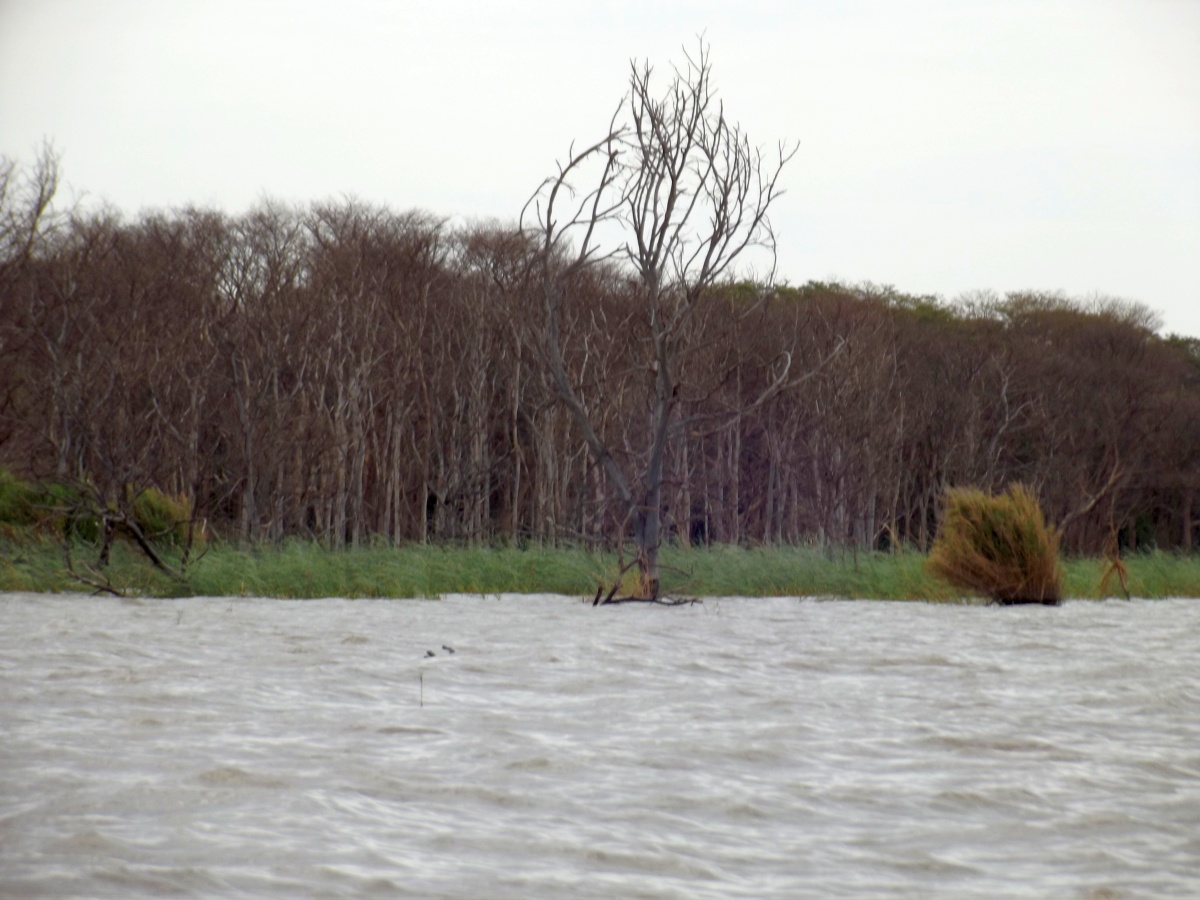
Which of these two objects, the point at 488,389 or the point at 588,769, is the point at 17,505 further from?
the point at 488,389

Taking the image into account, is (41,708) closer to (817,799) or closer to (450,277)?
(817,799)

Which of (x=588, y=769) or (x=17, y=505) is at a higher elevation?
(x=17, y=505)

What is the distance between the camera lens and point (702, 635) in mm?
12336

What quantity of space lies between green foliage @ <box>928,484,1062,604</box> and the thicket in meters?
4.23

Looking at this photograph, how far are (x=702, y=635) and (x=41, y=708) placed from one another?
255 inches

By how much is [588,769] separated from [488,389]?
3450cm

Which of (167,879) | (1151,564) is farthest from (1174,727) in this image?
(1151,564)

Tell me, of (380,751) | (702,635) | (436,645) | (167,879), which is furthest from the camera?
(702,635)

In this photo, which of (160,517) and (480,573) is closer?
(480,573)

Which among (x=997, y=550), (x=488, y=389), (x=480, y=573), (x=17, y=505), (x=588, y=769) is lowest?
(x=588, y=769)

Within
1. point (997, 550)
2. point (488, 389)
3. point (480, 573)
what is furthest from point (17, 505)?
point (488, 389)

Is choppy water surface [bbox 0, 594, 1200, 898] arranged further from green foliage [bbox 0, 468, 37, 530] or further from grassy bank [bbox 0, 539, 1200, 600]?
green foliage [bbox 0, 468, 37, 530]

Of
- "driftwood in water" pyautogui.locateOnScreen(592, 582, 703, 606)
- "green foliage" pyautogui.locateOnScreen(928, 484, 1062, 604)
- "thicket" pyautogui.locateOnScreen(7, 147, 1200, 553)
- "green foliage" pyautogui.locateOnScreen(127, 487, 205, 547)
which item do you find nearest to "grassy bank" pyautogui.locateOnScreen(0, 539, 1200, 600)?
"driftwood in water" pyautogui.locateOnScreen(592, 582, 703, 606)

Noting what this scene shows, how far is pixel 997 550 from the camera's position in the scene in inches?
671
